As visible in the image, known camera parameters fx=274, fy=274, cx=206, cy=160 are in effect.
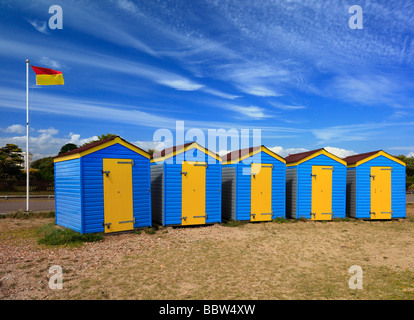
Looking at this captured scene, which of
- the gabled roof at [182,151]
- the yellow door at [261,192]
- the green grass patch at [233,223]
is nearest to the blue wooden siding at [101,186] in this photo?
the gabled roof at [182,151]

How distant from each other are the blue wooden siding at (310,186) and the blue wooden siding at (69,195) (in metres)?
9.22

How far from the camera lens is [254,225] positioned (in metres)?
11.4

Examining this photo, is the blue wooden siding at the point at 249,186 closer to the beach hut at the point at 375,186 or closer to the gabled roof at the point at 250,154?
the gabled roof at the point at 250,154

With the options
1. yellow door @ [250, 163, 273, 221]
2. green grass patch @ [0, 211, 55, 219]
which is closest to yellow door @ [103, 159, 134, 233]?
yellow door @ [250, 163, 273, 221]

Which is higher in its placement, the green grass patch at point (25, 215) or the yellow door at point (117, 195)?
the yellow door at point (117, 195)

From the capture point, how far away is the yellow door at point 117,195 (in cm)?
907

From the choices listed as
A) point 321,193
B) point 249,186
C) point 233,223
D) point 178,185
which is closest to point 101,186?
point 178,185

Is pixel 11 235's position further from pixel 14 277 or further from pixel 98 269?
pixel 98 269

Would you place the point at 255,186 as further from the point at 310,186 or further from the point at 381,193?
the point at 381,193

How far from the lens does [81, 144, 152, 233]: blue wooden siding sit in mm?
8719

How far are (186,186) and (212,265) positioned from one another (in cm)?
452

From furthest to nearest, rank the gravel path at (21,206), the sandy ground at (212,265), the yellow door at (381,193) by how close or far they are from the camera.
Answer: the gravel path at (21,206) < the yellow door at (381,193) < the sandy ground at (212,265)

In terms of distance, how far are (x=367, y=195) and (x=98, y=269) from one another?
1278 cm

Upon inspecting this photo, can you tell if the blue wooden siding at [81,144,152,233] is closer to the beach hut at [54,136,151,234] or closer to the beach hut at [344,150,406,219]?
the beach hut at [54,136,151,234]
